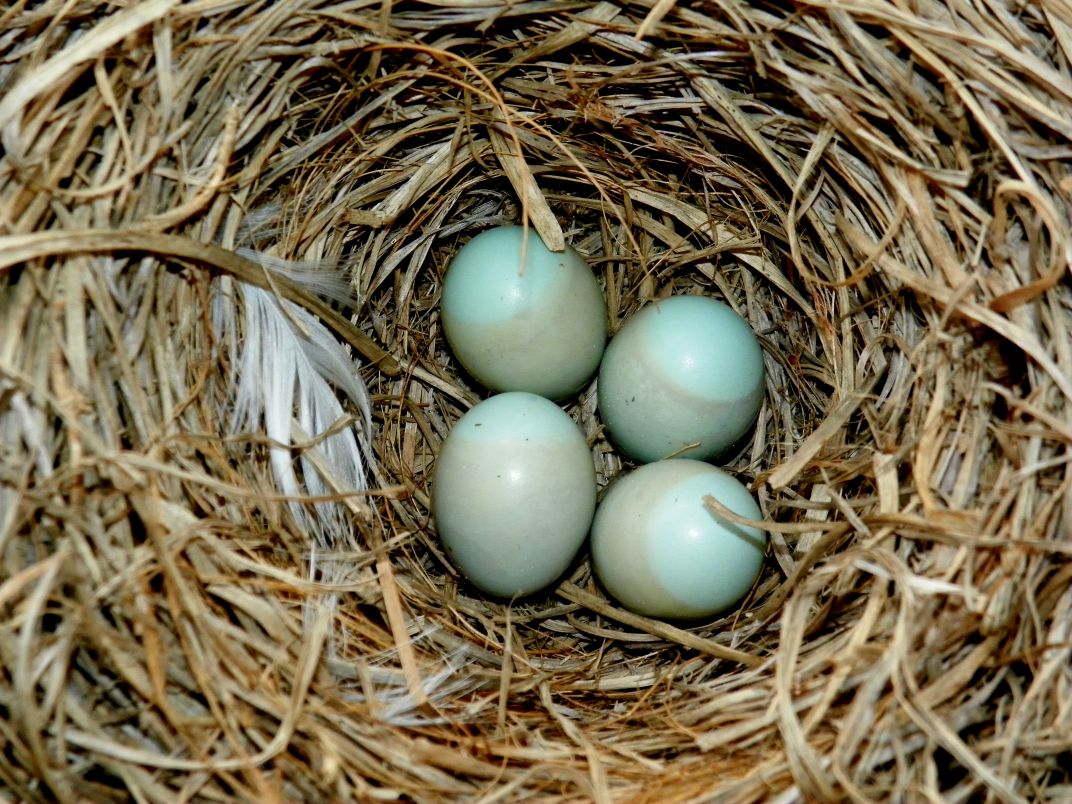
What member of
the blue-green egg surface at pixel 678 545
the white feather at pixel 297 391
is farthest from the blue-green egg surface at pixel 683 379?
the white feather at pixel 297 391

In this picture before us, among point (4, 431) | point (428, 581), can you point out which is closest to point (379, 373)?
point (428, 581)

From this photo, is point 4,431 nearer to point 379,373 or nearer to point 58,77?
point 58,77

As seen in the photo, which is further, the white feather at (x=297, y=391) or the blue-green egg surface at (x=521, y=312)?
the blue-green egg surface at (x=521, y=312)

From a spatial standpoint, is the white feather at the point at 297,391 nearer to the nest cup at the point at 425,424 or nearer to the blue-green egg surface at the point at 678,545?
the nest cup at the point at 425,424

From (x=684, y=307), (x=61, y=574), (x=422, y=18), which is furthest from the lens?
(x=684, y=307)

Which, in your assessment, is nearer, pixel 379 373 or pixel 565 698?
pixel 565 698

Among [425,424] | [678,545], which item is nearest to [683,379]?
[678,545]

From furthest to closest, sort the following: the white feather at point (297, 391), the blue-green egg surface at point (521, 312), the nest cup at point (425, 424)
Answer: the blue-green egg surface at point (521, 312) → the white feather at point (297, 391) → the nest cup at point (425, 424)

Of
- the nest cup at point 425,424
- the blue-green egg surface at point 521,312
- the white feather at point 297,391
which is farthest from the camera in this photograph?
the blue-green egg surface at point 521,312
